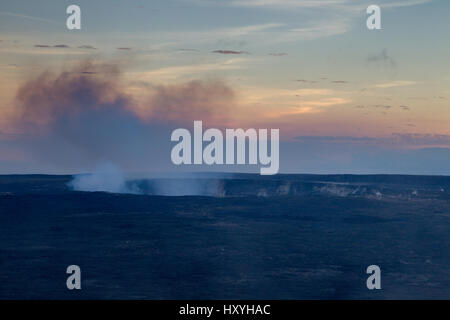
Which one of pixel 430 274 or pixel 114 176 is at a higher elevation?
pixel 114 176

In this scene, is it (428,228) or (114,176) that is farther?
(114,176)

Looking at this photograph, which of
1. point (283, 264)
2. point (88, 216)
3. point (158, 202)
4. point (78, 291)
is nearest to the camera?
point (78, 291)

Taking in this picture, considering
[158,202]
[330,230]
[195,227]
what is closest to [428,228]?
[330,230]

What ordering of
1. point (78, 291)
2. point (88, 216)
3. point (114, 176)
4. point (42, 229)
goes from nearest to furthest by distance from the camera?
1. point (78, 291)
2. point (42, 229)
3. point (88, 216)
4. point (114, 176)

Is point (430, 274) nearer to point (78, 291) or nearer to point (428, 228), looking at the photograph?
point (78, 291)

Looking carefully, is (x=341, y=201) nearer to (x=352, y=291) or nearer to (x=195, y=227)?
(x=195, y=227)
